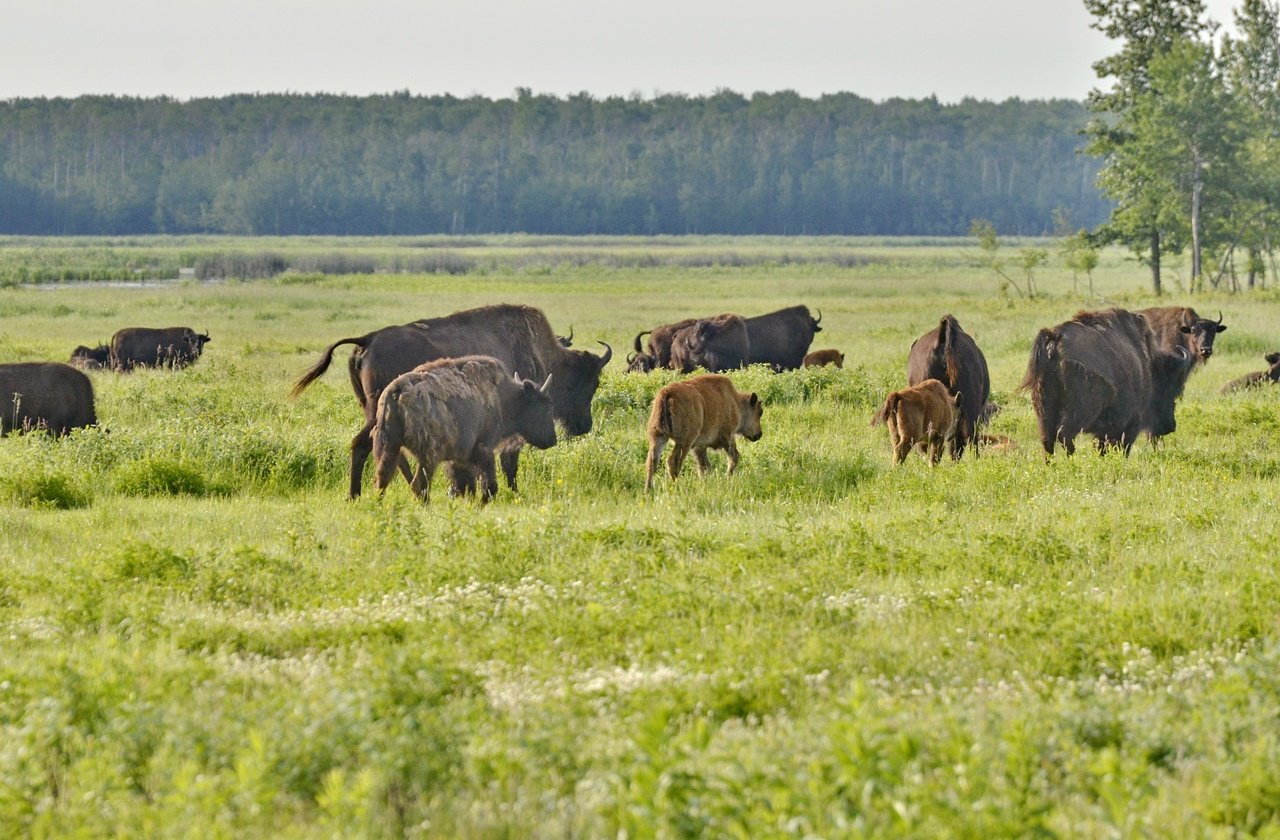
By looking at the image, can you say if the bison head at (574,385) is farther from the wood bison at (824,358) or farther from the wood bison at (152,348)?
the wood bison at (152,348)

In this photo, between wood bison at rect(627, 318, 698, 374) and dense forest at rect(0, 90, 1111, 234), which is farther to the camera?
dense forest at rect(0, 90, 1111, 234)

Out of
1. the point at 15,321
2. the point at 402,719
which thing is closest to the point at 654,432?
the point at 402,719

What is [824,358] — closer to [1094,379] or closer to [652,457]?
[1094,379]

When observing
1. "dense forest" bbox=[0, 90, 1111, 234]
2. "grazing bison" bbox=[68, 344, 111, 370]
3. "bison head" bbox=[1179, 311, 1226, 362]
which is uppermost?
"dense forest" bbox=[0, 90, 1111, 234]

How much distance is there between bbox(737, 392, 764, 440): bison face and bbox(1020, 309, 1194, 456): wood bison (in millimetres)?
2431

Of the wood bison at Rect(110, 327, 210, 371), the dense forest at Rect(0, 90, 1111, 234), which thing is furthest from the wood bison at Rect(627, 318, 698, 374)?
the dense forest at Rect(0, 90, 1111, 234)

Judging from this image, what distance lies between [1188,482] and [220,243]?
13217cm

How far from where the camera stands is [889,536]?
970 centimetres

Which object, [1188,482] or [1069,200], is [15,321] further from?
[1069,200]

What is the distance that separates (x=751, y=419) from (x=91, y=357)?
15.9m

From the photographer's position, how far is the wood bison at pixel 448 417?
1102cm

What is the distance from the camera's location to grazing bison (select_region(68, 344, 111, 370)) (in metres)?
25.5

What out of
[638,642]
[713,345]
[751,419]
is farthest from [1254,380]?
[638,642]

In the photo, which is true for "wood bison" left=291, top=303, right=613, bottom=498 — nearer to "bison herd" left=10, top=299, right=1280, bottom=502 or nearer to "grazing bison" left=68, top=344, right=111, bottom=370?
"bison herd" left=10, top=299, right=1280, bottom=502
